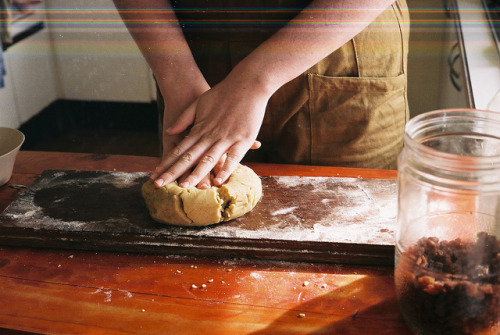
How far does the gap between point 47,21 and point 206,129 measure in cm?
249

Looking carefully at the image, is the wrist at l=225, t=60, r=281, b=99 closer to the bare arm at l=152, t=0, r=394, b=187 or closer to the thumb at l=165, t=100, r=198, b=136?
the bare arm at l=152, t=0, r=394, b=187

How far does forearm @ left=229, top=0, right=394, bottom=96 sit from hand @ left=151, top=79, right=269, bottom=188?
4 centimetres

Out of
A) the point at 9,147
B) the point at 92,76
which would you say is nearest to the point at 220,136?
the point at 9,147

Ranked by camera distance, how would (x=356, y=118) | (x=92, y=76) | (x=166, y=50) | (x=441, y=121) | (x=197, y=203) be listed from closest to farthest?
(x=441, y=121) → (x=197, y=203) → (x=166, y=50) → (x=356, y=118) → (x=92, y=76)

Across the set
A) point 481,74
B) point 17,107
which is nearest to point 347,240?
point 481,74

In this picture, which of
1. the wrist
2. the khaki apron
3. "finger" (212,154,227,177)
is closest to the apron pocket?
the khaki apron

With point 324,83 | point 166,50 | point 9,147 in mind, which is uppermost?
point 166,50

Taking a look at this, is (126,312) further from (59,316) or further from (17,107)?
(17,107)

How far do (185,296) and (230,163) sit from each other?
0.34m

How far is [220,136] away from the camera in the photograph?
119 centimetres

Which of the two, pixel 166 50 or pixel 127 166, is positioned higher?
pixel 166 50

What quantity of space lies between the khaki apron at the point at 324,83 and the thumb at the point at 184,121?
9.7 inches

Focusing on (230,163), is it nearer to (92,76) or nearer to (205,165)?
(205,165)

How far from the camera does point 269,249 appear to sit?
1.05 metres
